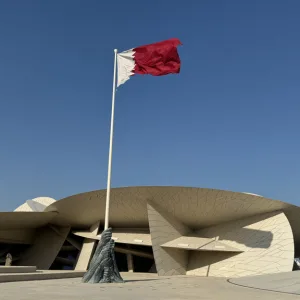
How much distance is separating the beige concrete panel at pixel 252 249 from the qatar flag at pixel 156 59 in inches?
631

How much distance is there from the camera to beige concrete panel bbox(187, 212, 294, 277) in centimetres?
2655

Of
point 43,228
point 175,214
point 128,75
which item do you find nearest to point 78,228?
point 43,228

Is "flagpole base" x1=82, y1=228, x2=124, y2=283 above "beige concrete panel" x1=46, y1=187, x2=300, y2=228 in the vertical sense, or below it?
below

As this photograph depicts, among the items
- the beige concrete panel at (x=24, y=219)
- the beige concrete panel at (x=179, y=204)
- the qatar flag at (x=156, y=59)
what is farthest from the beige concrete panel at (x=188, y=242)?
the qatar flag at (x=156, y=59)

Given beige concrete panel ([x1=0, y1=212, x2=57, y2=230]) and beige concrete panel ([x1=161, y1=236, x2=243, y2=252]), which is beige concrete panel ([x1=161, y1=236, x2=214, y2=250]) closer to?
beige concrete panel ([x1=161, y1=236, x2=243, y2=252])

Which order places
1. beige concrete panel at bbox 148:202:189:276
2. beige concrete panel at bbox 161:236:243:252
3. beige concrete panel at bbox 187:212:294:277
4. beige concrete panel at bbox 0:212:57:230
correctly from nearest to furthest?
1. beige concrete panel at bbox 187:212:294:277
2. beige concrete panel at bbox 148:202:189:276
3. beige concrete panel at bbox 161:236:243:252
4. beige concrete panel at bbox 0:212:57:230

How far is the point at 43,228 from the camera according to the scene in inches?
1481

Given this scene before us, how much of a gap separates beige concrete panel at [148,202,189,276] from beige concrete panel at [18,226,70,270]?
11.8 m

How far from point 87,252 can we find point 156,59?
2144 centimetres

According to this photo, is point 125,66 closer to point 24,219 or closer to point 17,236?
point 24,219

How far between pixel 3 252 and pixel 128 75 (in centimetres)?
2981

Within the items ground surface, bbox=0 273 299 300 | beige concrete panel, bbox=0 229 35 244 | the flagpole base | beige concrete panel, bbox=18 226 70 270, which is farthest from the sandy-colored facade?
ground surface, bbox=0 273 299 300

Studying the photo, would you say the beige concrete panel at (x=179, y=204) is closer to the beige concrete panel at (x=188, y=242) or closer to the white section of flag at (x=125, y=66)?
the beige concrete panel at (x=188, y=242)

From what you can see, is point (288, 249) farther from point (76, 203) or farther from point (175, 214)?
point (76, 203)
